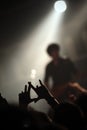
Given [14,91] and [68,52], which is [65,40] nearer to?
[68,52]

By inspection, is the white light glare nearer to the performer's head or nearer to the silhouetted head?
the performer's head

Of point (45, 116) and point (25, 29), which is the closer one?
point (45, 116)

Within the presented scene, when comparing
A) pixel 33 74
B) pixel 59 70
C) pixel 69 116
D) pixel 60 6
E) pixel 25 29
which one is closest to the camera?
pixel 69 116

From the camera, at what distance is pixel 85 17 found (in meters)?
11.0

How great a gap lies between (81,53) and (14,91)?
2.23m

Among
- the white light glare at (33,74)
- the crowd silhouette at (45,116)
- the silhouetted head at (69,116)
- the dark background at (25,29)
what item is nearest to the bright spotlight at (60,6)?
the dark background at (25,29)

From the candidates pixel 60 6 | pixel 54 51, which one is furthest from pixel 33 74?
pixel 54 51

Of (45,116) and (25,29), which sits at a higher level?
(25,29)

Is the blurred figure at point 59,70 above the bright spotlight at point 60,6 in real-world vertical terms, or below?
below

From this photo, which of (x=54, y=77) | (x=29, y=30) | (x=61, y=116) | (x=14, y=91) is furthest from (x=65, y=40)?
(x=61, y=116)

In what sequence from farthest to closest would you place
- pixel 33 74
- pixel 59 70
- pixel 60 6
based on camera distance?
pixel 33 74 < pixel 60 6 < pixel 59 70

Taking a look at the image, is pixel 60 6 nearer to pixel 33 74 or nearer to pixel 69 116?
pixel 33 74

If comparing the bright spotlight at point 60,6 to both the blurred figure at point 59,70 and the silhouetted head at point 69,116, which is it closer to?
the blurred figure at point 59,70

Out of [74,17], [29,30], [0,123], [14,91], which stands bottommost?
[0,123]
